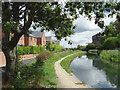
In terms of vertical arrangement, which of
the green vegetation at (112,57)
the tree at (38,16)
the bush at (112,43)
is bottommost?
the green vegetation at (112,57)

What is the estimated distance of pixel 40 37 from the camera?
1764 inches

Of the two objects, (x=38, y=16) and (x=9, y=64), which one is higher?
(x=38, y=16)

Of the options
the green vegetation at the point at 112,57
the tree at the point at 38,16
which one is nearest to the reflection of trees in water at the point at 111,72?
the green vegetation at the point at 112,57

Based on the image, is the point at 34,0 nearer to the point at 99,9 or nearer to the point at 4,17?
the point at 4,17

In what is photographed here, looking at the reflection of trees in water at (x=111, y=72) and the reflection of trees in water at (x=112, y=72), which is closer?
the reflection of trees in water at (x=112, y=72)

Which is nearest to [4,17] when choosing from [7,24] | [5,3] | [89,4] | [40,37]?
[7,24]

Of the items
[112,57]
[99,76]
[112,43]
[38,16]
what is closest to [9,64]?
[38,16]

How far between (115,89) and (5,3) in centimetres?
877

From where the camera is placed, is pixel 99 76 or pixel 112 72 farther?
pixel 112 72

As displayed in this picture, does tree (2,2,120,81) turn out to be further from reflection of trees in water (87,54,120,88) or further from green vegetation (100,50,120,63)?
green vegetation (100,50,120,63)

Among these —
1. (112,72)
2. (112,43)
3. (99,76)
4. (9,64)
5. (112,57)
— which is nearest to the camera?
(9,64)

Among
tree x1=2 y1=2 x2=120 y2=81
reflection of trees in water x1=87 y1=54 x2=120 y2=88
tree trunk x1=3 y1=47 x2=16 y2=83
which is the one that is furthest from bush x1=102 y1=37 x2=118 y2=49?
tree trunk x1=3 y1=47 x2=16 y2=83

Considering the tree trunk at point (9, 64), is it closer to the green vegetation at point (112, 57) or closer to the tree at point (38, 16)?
the tree at point (38, 16)

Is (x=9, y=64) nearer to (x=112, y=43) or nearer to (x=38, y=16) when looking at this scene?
(x=38, y=16)
